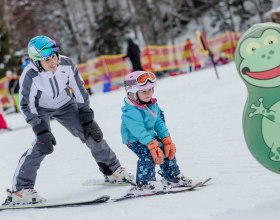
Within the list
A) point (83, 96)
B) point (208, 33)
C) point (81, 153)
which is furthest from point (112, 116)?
point (208, 33)

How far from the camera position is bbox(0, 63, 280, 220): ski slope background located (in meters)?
4.03

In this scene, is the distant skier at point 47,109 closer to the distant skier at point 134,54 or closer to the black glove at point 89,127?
the black glove at point 89,127

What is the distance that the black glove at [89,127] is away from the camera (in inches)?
209

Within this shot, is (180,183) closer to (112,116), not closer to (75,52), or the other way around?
(112,116)

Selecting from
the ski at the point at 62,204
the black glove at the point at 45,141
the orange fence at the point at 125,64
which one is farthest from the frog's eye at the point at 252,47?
the orange fence at the point at 125,64

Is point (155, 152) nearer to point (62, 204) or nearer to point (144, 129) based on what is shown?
point (144, 129)

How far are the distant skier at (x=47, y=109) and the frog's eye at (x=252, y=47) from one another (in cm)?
193

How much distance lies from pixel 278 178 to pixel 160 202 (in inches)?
37.6

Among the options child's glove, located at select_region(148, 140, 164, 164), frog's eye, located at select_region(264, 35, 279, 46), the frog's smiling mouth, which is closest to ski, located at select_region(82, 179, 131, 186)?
child's glove, located at select_region(148, 140, 164, 164)

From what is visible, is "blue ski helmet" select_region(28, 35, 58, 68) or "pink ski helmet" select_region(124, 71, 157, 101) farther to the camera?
"blue ski helmet" select_region(28, 35, 58, 68)

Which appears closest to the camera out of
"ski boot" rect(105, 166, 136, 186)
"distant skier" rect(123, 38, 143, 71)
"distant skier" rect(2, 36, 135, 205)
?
"distant skier" rect(2, 36, 135, 205)

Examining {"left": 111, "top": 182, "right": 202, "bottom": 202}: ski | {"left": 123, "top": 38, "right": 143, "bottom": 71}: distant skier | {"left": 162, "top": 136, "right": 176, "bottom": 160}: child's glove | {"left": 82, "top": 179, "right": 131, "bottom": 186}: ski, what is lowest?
{"left": 123, "top": 38, "right": 143, "bottom": 71}: distant skier

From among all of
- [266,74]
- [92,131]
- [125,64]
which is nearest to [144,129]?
[92,131]

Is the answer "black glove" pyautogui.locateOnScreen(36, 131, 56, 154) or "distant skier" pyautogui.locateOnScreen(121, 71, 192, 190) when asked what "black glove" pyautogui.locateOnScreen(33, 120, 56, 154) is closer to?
"black glove" pyautogui.locateOnScreen(36, 131, 56, 154)
